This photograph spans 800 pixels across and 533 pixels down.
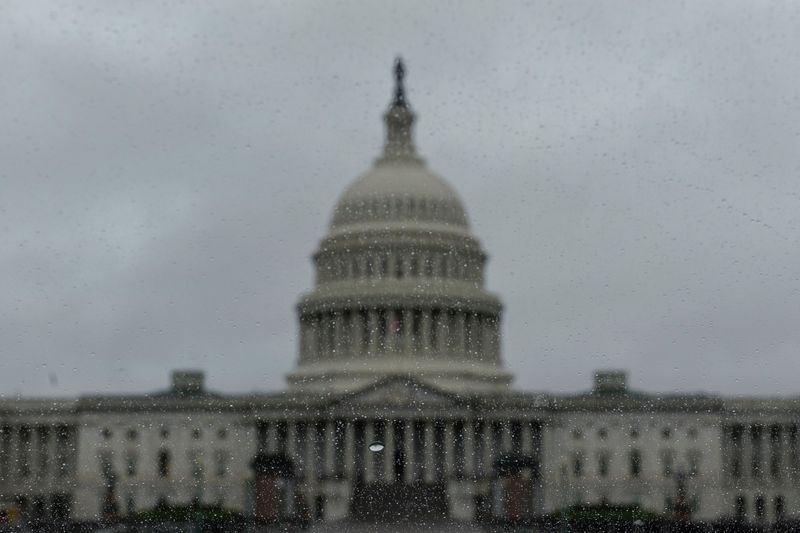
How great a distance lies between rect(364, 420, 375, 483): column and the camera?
132 metres

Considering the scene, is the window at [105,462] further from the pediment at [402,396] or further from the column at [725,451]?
the column at [725,451]

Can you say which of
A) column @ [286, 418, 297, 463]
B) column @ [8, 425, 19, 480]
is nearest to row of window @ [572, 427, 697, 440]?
column @ [286, 418, 297, 463]

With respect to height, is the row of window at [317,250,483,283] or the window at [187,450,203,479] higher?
the row of window at [317,250,483,283]

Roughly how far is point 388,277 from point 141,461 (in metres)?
24.9

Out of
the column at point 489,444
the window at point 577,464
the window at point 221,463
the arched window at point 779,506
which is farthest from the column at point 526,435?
the window at point 221,463

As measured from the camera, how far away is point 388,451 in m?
132

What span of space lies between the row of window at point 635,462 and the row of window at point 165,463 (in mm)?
26403

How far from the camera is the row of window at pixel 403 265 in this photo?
145125 millimetres

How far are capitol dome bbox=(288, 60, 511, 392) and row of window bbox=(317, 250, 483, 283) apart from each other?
3.2 inches

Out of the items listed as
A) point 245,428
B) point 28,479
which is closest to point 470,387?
point 245,428

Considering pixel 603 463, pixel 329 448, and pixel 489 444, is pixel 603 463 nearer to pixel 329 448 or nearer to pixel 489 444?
pixel 489 444

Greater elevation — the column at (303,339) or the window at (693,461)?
the column at (303,339)

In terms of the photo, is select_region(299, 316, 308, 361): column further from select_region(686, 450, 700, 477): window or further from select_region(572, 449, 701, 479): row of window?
select_region(686, 450, 700, 477): window

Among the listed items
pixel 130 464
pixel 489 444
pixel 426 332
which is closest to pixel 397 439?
pixel 489 444
